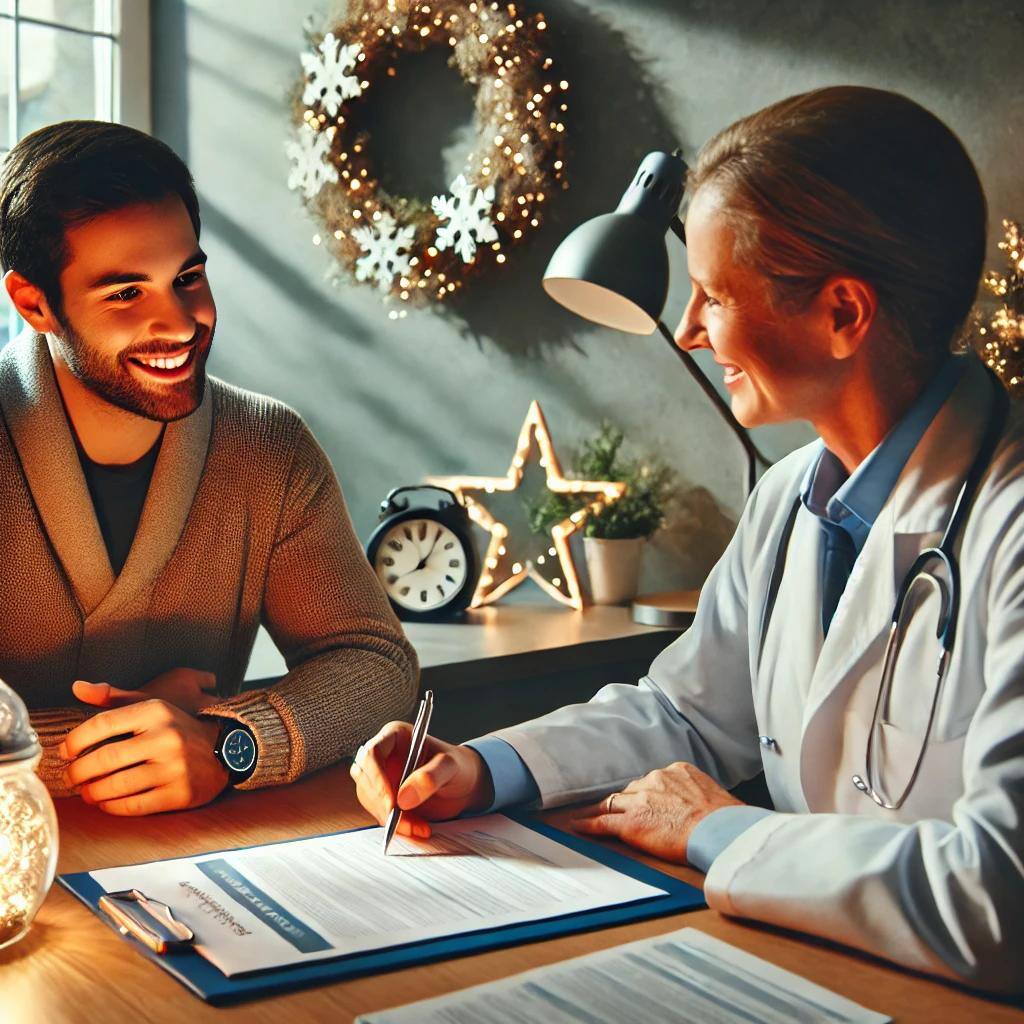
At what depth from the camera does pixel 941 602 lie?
3.97ft

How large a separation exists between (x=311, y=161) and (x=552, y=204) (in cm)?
68

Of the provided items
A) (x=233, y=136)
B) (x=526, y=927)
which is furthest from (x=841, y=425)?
(x=233, y=136)

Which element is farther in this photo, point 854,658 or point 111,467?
point 111,467

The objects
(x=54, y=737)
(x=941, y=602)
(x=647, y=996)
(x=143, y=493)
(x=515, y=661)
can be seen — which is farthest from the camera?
(x=515, y=661)

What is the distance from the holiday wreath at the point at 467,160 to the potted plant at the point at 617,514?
0.53 m

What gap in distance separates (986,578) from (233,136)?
289 centimetres

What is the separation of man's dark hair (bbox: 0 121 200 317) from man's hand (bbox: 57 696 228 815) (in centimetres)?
61

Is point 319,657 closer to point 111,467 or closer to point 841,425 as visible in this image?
point 111,467

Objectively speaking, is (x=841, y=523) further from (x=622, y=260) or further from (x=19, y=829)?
(x=19, y=829)

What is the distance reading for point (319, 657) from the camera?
5.49 feet

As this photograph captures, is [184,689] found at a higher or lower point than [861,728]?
lower

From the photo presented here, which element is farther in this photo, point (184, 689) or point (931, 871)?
point (184, 689)

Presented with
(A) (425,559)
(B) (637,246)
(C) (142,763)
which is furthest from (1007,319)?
(C) (142,763)

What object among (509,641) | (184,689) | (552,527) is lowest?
(509,641)
